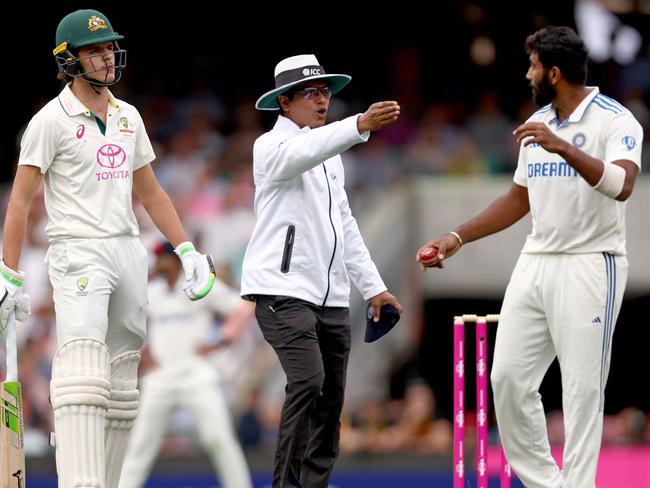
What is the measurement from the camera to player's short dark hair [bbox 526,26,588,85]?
5527 mm

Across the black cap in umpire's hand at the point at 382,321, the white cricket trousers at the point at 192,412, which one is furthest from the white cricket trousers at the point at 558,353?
the white cricket trousers at the point at 192,412

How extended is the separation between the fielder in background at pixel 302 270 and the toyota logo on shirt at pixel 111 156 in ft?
1.72

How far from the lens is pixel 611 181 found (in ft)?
17.1

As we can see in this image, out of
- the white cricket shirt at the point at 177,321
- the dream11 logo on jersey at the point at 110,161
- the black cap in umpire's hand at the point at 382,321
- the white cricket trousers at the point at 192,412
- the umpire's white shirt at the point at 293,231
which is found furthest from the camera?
the white cricket shirt at the point at 177,321

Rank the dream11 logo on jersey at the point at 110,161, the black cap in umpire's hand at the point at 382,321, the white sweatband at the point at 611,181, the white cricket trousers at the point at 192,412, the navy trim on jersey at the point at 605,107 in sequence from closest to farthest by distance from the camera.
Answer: the white sweatband at the point at 611,181, the navy trim on jersey at the point at 605,107, the dream11 logo on jersey at the point at 110,161, the black cap in umpire's hand at the point at 382,321, the white cricket trousers at the point at 192,412

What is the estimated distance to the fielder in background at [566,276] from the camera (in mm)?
5438

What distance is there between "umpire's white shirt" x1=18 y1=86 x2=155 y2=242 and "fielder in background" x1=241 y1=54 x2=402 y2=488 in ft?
1.82

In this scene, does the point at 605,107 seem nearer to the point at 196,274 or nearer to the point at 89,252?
the point at 196,274

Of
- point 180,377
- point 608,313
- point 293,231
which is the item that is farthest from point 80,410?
point 180,377

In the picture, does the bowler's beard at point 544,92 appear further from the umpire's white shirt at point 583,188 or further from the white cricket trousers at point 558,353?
the white cricket trousers at point 558,353

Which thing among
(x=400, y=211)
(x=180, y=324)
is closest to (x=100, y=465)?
(x=180, y=324)

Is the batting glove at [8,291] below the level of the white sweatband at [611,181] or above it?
below

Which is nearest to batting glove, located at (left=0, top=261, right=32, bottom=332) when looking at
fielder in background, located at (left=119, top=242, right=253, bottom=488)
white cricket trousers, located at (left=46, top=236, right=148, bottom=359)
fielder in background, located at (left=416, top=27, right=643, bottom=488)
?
white cricket trousers, located at (left=46, top=236, right=148, bottom=359)

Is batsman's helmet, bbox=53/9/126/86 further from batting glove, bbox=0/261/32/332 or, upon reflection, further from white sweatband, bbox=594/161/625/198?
white sweatband, bbox=594/161/625/198
